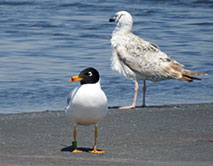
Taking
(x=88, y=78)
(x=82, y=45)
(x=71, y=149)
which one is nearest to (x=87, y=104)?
(x=88, y=78)

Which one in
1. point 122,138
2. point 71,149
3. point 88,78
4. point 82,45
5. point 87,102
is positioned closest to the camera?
point 87,102

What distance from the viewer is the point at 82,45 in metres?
16.2

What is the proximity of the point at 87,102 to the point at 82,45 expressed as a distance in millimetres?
9414

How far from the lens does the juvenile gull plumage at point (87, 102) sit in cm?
686

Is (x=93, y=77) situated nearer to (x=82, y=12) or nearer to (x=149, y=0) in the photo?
(x=82, y=12)

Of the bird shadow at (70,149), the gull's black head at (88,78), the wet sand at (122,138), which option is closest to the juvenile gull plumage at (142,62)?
the wet sand at (122,138)

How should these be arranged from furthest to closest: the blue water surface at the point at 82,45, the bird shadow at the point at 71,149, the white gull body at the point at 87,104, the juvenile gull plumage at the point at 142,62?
the blue water surface at the point at 82,45 → the juvenile gull plumage at the point at 142,62 → the bird shadow at the point at 71,149 → the white gull body at the point at 87,104

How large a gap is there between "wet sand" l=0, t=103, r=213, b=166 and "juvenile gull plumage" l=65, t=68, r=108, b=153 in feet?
1.38

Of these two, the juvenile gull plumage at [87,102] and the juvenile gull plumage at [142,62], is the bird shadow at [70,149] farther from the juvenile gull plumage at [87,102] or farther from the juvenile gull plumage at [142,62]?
the juvenile gull plumage at [142,62]

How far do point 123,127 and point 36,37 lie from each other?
29.5 feet

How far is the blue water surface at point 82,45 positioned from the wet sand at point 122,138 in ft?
4.16

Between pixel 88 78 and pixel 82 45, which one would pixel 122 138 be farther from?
pixel 82 45

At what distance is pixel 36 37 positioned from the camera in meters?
17.2

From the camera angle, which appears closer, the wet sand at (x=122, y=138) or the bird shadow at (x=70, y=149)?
the wet sand at (x=122, y=138)
